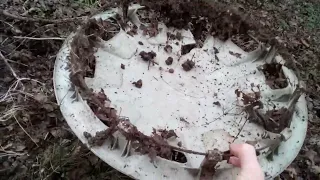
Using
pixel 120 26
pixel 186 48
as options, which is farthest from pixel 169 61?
pixel 120 26

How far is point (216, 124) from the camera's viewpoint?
10.2 ft

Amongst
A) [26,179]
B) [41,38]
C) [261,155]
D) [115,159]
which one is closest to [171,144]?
[115,159]

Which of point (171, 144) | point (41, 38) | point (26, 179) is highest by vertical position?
point (171, 144)

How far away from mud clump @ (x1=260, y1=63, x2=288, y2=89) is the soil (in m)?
0.02

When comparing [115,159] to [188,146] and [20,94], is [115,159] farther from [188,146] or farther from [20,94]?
[20,94]

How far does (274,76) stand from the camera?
3.49 metres

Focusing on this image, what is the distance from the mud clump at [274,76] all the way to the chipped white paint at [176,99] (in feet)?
0.15

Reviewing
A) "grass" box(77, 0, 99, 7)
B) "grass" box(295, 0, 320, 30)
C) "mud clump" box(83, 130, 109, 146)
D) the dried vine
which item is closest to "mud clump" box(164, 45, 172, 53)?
the dried vine

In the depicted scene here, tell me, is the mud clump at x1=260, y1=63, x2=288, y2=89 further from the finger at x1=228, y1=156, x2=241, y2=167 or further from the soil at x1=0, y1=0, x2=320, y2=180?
the finger at x1=228, y1=156, x2=241, y2=167

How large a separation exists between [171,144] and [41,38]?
1.83 metres

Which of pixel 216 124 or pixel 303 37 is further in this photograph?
pixel 303 37

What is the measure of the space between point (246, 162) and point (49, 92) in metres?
1.93

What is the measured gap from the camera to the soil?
3.11 m

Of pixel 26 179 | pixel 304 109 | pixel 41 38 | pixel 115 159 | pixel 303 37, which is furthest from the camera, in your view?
pixel 303 37
